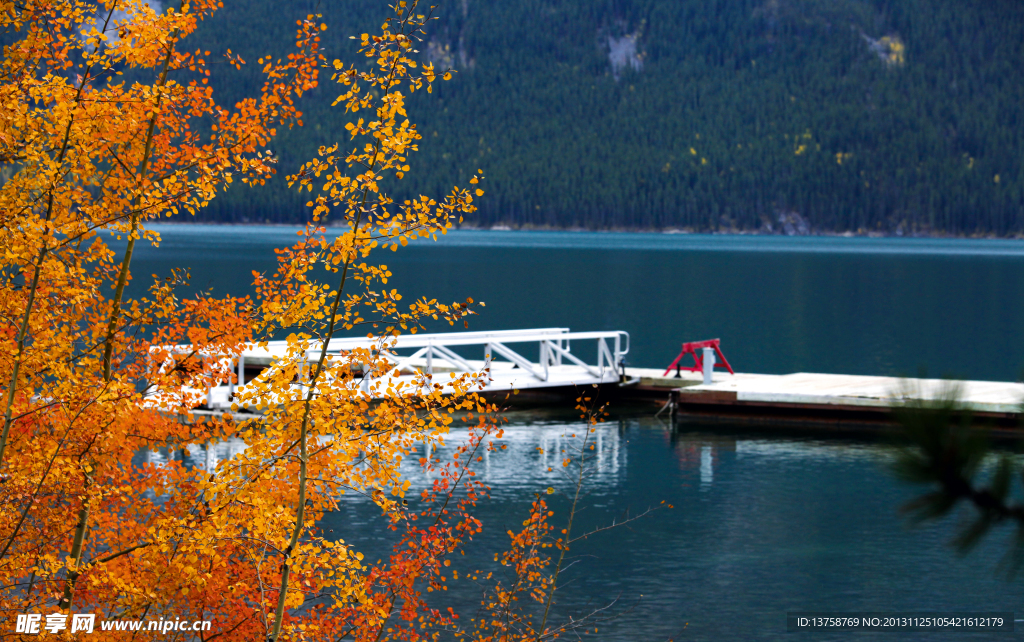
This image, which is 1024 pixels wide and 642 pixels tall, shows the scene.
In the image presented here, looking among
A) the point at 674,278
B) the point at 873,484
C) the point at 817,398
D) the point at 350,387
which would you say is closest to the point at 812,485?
the point at 873,484

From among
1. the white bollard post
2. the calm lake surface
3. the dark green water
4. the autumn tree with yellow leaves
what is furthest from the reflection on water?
the white bollard post

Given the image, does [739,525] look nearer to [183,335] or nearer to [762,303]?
[183,335]

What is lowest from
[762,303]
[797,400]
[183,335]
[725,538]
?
[725,538]

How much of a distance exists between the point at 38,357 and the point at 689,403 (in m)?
22.2

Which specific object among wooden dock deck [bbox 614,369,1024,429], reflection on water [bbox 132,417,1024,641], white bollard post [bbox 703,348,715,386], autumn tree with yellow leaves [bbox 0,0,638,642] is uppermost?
autumn tree with yellow leaves [bbox 0,0,638,642]

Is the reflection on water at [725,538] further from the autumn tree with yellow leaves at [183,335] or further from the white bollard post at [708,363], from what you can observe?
the white bollard post at [708,363]

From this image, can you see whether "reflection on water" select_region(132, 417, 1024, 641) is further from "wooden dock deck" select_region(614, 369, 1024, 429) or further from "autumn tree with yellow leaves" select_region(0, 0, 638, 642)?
"autumn tree with yellow leaves" select_region(0, 0, 638, 642)

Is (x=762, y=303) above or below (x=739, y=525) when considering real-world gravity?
above

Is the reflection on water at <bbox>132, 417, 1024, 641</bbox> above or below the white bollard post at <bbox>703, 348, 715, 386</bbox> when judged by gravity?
below

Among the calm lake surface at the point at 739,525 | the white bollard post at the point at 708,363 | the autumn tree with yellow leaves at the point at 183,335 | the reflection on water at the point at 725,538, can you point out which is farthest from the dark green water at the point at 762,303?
the white bollard post at the point at 708,363

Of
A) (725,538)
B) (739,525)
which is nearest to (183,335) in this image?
(725,538)

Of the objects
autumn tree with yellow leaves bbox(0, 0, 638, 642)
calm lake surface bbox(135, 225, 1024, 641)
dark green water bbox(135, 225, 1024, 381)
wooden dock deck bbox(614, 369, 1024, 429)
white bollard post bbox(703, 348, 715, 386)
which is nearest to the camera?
autumn tree with yellow leaves bbox(0, 0, 638, 642)

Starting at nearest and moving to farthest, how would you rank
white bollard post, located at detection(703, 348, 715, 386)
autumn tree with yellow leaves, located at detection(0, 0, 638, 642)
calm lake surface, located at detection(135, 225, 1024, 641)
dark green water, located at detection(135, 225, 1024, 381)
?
autumn tree with yellow leaves, located at detection(0, 0, 638, 642) → calm lake surface, located at detection(135, 225, 1024, 641) → white bollard post, located at detection(703, 348, 715, 386) → dark green water, located at detection(135, 225, 1024, 381)

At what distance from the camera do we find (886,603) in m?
14.9
